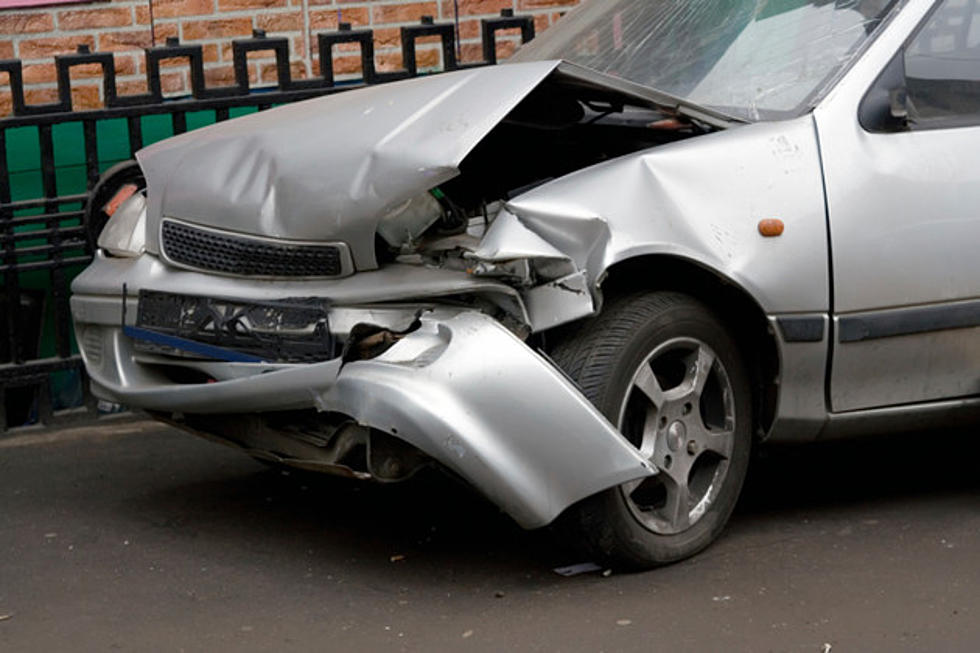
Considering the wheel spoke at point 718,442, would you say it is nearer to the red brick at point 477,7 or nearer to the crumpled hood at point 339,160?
the crumpled hood at point 339,160

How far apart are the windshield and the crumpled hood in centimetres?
56

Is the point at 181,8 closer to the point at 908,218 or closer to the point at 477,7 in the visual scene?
the point at 477,7

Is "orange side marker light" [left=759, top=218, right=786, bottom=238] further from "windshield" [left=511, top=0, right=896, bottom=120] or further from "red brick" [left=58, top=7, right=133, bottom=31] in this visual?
"red brick" [left=58, top=7, right=133, bottom=31]

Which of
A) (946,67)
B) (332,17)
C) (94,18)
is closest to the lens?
(946,67)

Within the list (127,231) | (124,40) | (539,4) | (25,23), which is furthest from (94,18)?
(127,231)

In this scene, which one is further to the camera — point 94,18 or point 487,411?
point 94,18

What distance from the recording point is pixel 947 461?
6125mm

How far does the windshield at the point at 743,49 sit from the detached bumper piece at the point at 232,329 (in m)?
1.34

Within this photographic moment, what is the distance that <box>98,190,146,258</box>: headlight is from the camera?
5.38 metres

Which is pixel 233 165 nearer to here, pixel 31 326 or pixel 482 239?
pixel 482 239

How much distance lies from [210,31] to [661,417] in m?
4.39

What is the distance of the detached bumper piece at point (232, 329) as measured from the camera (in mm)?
4695

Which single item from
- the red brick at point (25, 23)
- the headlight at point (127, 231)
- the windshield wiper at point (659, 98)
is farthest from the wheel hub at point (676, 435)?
the red brick at point (25, 23)

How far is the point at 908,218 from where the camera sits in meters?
5.00
